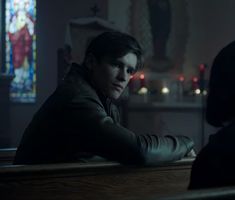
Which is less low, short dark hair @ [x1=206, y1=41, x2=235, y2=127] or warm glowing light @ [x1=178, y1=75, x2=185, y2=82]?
short dark hair @ [x1=206, y1=41, x2=235, y2=127]

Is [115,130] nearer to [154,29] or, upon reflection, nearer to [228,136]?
[228,136]

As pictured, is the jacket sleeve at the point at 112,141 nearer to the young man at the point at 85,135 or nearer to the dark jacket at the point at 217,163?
the young man at the point at 85,135

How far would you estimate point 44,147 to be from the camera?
1708mm

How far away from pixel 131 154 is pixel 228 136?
1.84 ft

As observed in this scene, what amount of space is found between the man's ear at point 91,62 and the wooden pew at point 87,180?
0.50 metres

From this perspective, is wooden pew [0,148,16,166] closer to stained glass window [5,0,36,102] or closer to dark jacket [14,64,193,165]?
dark jacket [14,64,193,165]

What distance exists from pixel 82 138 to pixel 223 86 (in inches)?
24.9

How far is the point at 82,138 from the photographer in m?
1.66

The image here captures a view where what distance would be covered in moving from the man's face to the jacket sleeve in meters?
0.22

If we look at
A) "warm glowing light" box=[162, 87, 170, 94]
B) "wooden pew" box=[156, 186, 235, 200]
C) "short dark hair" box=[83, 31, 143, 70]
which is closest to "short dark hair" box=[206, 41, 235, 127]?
"wooden pew" box=[156, 186, 235, 200]

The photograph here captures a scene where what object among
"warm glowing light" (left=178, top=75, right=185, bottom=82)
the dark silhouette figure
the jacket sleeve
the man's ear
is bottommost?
"warm glowing light" (left=178, top=75, right=185, bottom=82)

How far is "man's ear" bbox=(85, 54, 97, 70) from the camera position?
1.93m

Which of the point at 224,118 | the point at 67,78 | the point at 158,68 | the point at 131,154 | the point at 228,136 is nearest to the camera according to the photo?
the point at 228,136

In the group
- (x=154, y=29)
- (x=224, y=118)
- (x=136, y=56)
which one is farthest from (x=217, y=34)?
(x=224, y=118)
